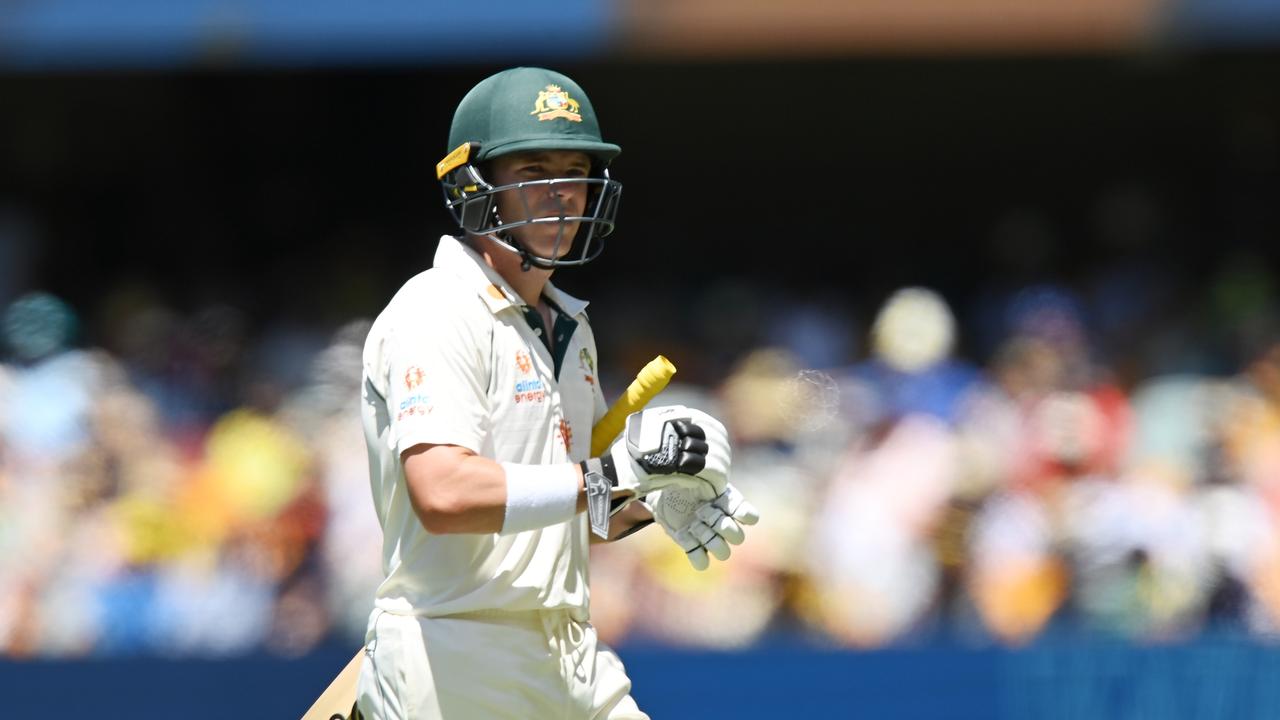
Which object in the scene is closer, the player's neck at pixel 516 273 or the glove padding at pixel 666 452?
the glove padding at pixel 666 452

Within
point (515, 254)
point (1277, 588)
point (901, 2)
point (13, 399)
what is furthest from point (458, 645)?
point (901, 2)

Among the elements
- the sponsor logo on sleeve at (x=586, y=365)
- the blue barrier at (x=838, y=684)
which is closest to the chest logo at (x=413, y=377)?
the sponsor logo on sleeve at (x=586, y=365)

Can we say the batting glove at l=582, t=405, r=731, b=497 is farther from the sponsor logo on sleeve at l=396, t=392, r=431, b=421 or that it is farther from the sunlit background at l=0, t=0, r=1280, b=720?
the sunlit background at l=0, t=0, r=1280, b=720

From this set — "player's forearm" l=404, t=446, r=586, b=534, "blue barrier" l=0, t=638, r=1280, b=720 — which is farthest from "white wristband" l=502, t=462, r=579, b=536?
"blue barrier" l=0, t=638, r=1280, b=720

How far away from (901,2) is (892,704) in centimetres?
460

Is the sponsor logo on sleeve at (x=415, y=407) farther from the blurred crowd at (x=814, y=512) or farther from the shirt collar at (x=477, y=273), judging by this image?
the blurred crowd at (x=814, y=512)

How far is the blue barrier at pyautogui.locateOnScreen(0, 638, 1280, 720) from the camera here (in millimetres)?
5461

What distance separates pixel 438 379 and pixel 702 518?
587mm

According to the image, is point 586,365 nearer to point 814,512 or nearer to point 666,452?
point 666,452

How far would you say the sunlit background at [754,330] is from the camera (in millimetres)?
6402

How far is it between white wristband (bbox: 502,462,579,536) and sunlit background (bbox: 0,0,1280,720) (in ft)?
8.75

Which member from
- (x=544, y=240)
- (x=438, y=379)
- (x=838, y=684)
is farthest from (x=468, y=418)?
(x=838, y=684)

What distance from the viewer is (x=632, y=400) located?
11.2 feet

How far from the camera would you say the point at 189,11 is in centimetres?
908
